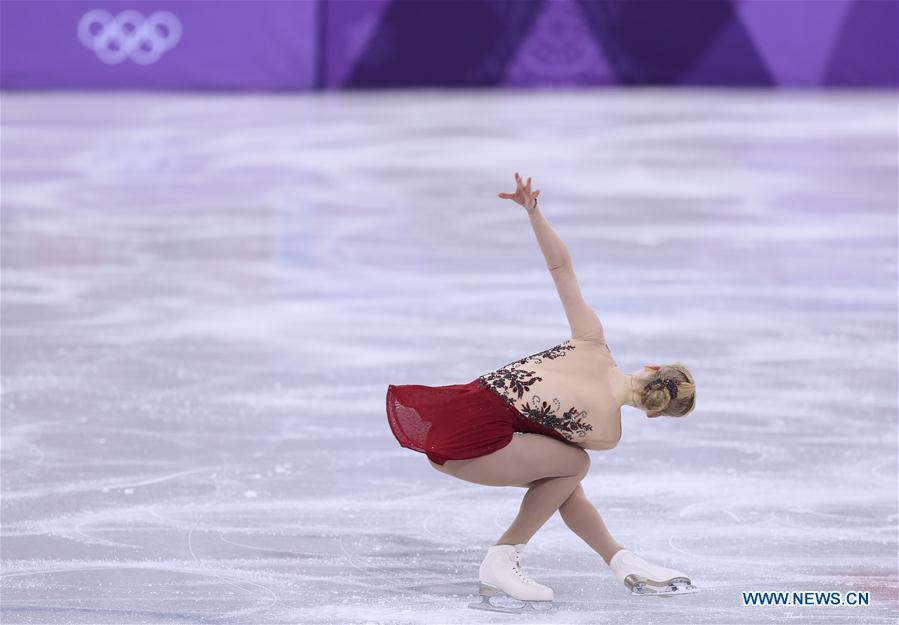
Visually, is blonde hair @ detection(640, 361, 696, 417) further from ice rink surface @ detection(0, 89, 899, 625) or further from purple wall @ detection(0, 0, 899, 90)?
purple wall @ detection(0, 0, 899, 90)

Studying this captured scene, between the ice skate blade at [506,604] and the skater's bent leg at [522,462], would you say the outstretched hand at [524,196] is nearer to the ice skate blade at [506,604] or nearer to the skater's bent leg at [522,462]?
the skater's bent leg at [522,462]

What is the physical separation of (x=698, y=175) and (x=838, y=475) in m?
7.10

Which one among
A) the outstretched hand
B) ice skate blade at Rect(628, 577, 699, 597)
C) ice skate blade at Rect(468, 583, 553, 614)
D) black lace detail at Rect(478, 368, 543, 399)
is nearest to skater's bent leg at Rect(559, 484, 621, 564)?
ice skate blade at Rect(628, 577, 699, 597)

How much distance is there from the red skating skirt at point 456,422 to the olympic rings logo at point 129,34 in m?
13.9

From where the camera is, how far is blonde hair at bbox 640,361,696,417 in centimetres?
393

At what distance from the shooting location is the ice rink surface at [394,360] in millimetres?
4352

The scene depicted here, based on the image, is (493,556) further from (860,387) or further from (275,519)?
(860,387)

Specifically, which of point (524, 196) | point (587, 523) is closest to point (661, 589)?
point (587, 523)

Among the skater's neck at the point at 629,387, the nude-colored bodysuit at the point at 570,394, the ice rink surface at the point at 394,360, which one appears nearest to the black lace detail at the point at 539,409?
the nude-colored bodysuit at the point at 570,394

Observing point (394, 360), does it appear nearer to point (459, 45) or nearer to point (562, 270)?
point (562, 270)

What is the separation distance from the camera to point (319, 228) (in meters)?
9.78

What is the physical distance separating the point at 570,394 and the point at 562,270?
336mm

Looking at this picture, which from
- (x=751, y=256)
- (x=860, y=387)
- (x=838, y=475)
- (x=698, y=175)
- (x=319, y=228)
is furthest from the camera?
(x=698, y=175)

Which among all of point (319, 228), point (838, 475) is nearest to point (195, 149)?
point (319, 228)
